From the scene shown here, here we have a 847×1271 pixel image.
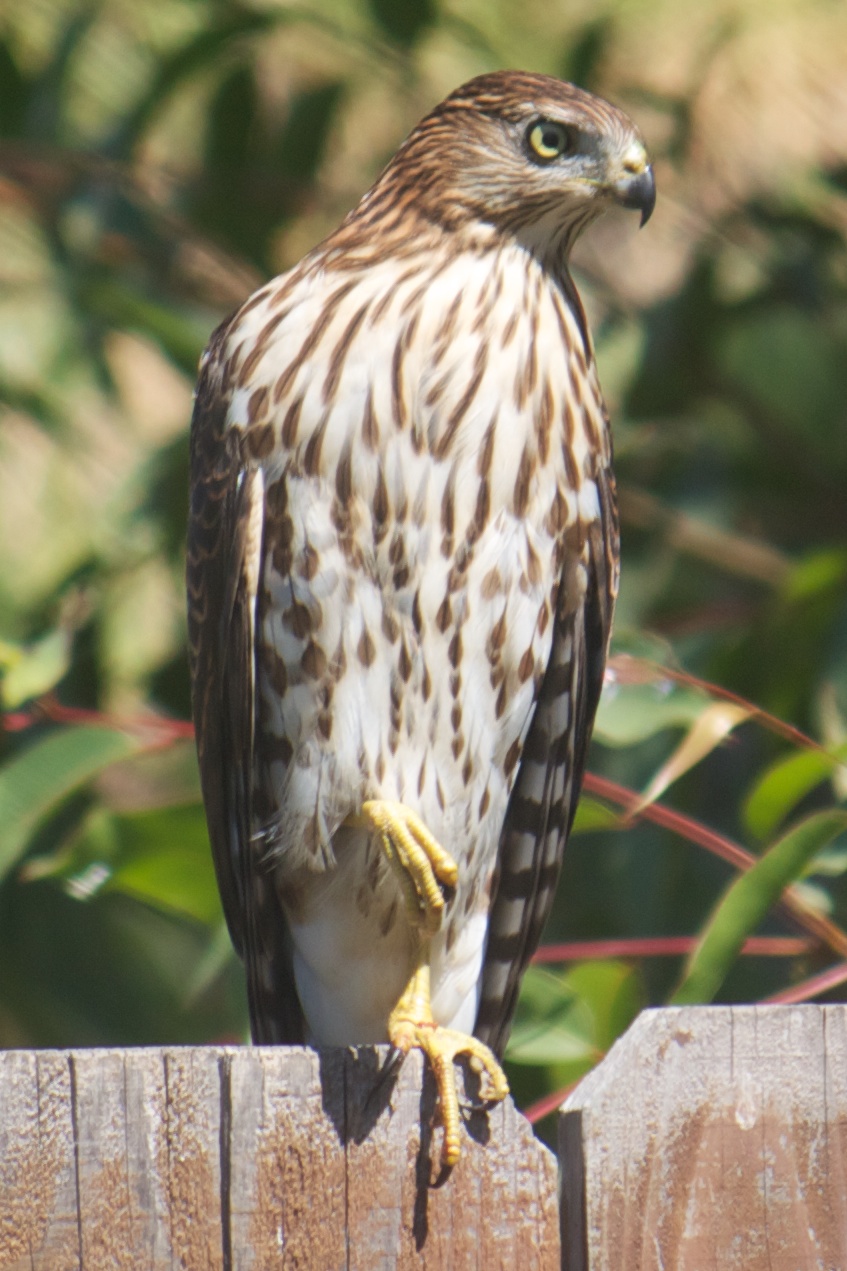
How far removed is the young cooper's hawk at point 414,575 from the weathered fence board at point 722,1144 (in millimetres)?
773

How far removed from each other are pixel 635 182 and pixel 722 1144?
1556mm

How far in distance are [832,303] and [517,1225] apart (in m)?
3.05

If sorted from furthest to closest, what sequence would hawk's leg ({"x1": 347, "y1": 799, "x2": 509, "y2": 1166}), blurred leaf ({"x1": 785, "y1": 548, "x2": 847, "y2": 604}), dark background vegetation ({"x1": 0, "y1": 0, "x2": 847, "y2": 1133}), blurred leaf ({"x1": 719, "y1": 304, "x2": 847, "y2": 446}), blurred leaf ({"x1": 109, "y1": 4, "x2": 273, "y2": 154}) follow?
blurred leaf ({"x1": 719, "y1": 304, "x2": 847, "y2": 446}) < blurred leaf ({"x1": 109, "y1": 4, "x2": 273, "y2": 154}) < dark background vegetation ({"x1": 0, "y1": 0, "x2": 847, "y2": 1133}) < blurred leaf ({"x1": 785, "y1": 548, "x2": 847, "y2": 604}) < hawk's leg ({"x1": 347, "y1": 799, "x2": 509, "y2": 1166})

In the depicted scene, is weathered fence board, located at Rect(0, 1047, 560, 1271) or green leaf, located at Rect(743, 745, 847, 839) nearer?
weathered fence board, located at Rect(0, 1047, 560, 1271)

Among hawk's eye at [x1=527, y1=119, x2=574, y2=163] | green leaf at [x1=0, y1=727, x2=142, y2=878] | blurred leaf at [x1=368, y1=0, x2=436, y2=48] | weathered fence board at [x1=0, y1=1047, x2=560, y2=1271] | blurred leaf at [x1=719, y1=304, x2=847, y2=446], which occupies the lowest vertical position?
weathered fence board at [x1=0, y1=1047, x2=560, y2=1271]

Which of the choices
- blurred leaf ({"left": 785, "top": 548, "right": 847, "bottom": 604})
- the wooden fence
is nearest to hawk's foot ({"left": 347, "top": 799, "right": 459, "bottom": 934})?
the wooden fence

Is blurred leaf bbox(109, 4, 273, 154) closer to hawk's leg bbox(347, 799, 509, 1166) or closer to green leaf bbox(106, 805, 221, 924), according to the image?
green leaf bbox(106, 805, 221, 924)

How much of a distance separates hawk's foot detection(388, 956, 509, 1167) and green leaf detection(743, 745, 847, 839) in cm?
51

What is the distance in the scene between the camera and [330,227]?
4598 millimetres

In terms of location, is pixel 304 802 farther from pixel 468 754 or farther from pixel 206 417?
pixel 206 417

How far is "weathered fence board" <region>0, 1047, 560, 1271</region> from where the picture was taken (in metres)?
1.47

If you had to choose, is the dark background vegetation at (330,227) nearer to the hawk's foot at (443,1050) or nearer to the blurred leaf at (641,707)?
the blurred leaf at (641,707)

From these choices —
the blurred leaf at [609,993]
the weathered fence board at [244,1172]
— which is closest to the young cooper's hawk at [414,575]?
the blurred leaf at [609,993]

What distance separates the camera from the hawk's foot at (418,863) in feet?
7.57
